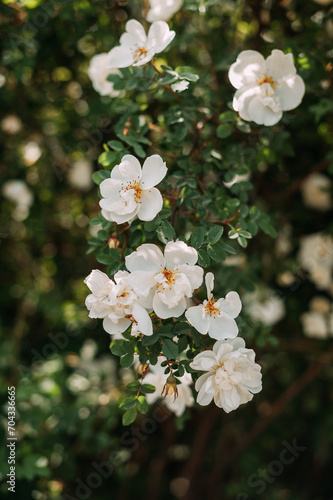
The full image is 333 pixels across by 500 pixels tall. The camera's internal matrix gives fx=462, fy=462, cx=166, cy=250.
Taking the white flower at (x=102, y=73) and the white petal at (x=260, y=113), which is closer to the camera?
the white petal at (x=260, y=113)

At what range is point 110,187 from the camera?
1.01 m

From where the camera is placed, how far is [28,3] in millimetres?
1449

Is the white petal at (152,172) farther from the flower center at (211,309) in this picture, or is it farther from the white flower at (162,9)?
the white flower at (162,9)

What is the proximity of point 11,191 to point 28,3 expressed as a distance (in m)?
0.82

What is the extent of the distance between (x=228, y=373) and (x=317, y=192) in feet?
3.94

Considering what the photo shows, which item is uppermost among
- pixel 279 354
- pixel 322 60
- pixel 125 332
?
pixel 322 60

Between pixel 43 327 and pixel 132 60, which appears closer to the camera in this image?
pixel 132 60

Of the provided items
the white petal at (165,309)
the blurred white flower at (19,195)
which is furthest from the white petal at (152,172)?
the blurred white flower at (19,195)

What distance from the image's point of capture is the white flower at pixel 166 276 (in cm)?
90

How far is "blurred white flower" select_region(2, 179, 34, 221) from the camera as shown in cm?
204

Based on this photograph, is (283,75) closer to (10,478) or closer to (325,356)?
(325,356)

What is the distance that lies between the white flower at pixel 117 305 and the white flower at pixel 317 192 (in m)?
1.19

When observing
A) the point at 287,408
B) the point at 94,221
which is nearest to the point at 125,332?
the point at 94,221

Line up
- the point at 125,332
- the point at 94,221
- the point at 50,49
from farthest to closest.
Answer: the point at 50,49
the point at 94,221
the point at 125,332
